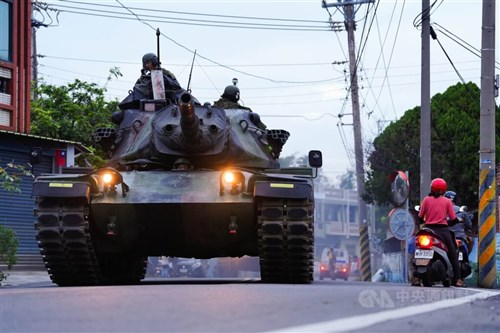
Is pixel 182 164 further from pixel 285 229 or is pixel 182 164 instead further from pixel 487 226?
pixel 487 226

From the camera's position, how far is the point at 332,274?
218 ft

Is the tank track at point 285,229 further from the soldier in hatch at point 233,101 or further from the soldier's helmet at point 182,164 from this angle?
the soldier in hatch at point 233,101

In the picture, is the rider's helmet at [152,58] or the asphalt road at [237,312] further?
the rider's helmet at [152,58]

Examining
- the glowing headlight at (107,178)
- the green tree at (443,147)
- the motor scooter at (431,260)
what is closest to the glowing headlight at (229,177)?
the glowing headlight at (107,178)

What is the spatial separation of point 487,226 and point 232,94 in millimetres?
5520

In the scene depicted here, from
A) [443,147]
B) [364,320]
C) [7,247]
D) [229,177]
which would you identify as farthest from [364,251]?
[364,320]

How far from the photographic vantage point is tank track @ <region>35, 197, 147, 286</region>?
14.0 meters

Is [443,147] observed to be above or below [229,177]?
above

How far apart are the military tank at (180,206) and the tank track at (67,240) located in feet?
0.04

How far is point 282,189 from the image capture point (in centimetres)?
1384

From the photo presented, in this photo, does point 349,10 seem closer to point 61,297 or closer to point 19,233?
point 19,233

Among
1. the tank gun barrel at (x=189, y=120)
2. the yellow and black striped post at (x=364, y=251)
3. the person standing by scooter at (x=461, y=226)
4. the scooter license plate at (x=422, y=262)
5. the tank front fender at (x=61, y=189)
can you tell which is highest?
the tank gun barrel at (x=189, y=120)

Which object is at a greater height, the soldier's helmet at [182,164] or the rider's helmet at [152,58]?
the rider's helmet at [152,58]

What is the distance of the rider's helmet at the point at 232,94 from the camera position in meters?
17.6
